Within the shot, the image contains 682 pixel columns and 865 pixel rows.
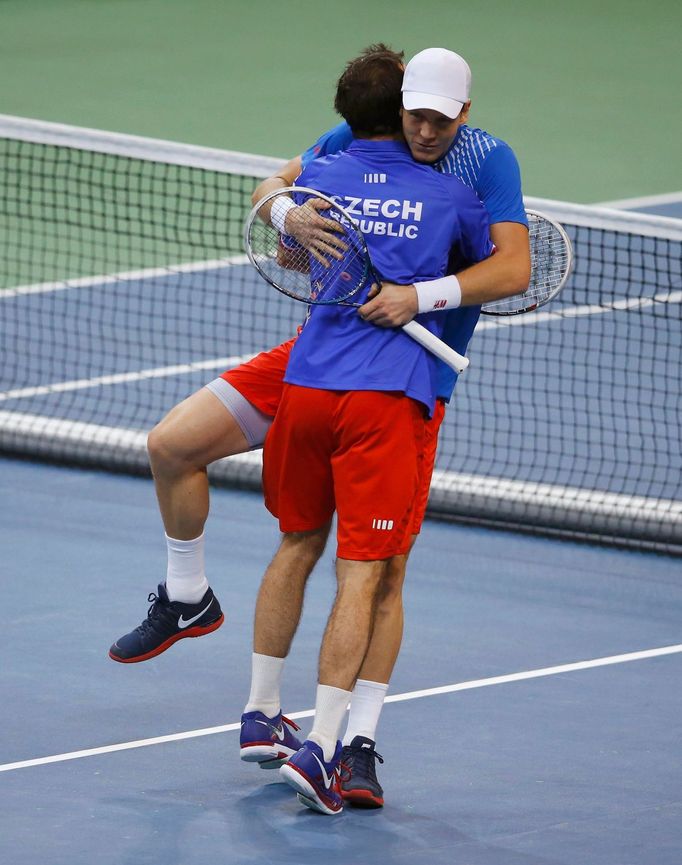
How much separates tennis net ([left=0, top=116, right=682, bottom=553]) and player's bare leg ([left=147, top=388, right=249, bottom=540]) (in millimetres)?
2808

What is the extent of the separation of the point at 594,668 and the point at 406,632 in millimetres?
753

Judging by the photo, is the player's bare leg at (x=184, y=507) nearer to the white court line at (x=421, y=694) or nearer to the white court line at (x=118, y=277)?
the white court line at (x=421, y=694)

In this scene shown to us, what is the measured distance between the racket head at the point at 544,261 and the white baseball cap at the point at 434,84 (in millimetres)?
746

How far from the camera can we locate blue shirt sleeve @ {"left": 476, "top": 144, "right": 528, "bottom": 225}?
5.39m

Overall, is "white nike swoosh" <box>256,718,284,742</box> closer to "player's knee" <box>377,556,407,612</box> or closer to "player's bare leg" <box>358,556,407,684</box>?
"player's bare leg" <box>358,556,407,684</box>

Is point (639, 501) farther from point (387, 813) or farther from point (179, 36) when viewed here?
point (179, 36)

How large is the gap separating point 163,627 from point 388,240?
146 centimetres

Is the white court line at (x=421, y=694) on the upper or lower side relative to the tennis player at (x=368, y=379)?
lower

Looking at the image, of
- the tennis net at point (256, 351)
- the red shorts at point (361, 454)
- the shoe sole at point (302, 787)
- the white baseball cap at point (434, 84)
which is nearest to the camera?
the white baseball cap at point (434, 84)

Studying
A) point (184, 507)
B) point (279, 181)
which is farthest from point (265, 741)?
point (279, 181)

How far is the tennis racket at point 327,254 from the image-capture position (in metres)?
5.32

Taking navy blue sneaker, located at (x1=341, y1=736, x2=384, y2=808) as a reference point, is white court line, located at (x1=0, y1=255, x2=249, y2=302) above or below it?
above

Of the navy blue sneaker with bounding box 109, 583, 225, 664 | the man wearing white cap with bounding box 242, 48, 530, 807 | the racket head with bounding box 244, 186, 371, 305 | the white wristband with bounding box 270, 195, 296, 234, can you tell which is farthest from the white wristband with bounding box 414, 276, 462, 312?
the navy blue sneaker with bounding box 109, 583, 225, 664

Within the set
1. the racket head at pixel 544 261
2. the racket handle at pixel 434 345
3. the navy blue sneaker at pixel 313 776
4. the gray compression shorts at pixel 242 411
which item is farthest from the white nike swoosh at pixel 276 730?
the racket head at pixel 544 261
